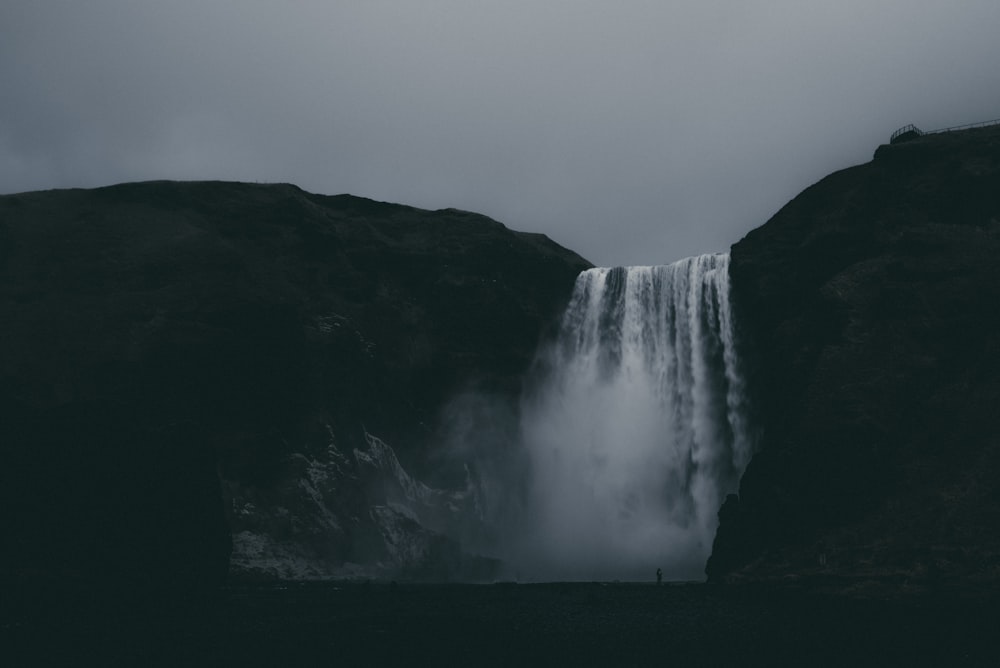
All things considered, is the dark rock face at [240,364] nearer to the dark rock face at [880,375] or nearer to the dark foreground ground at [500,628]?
the dark foreground ground at [500,628]

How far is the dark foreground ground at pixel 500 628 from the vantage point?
2641cm

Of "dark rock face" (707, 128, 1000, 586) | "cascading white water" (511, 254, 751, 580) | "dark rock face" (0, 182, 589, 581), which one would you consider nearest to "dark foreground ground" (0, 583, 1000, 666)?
"dark rock face" (707, 128, 1000, 586)

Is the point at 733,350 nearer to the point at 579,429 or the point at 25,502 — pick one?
the point at 579,429

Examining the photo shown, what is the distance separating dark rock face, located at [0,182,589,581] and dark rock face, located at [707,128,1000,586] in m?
26.4

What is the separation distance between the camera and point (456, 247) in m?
85.4

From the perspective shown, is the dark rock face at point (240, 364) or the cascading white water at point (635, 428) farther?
the cascading white water at point (635, 428)

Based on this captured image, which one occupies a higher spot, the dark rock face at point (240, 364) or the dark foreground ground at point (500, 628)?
the dark rock face at point (240, 364)

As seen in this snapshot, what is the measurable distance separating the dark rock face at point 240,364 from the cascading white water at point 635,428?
18.5ft

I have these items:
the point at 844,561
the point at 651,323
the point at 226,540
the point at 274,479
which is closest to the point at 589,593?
the point at 844,561

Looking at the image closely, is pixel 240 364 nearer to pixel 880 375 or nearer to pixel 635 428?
pixel 635 428

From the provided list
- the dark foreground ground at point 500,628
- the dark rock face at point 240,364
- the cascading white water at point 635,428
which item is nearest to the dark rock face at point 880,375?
the cascading white water at point 635,428

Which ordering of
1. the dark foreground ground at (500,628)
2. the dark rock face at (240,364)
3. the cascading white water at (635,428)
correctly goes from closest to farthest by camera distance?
1. the dark foreground ground at (500,628)
2. the dark rock face at (240,364)
3. the cascading white water at (635,428)

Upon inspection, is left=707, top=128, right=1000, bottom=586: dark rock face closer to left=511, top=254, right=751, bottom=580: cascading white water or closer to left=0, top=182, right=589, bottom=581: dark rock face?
left=511, top=254, right=751, bottom=580: cascading white water

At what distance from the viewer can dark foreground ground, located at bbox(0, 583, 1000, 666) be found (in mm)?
26406
